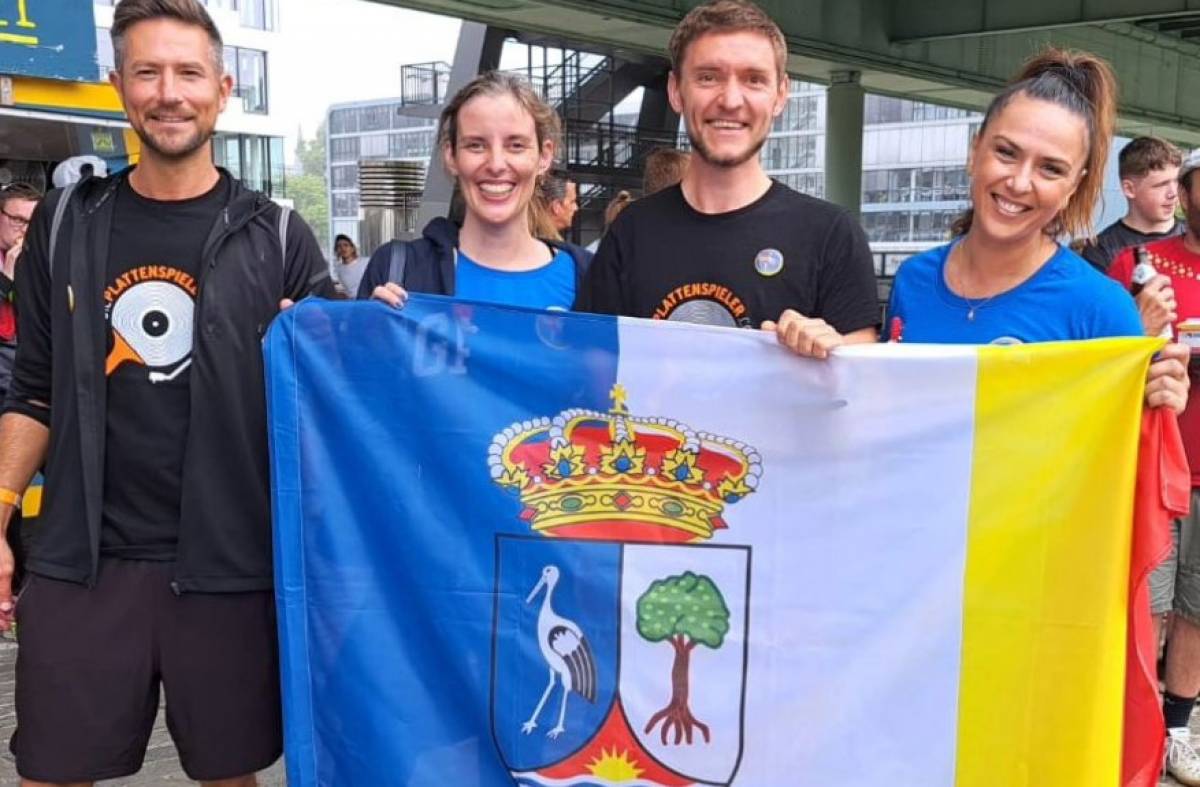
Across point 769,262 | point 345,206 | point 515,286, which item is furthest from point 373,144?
point 769,262

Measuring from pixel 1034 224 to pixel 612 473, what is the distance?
103cm

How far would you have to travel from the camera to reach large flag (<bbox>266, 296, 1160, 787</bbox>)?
2.41m

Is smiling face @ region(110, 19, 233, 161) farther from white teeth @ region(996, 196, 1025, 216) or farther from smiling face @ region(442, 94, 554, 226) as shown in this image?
white teeth @ region(996, 196, 1025, 216)

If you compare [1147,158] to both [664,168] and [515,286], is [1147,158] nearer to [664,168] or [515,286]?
[664,168]

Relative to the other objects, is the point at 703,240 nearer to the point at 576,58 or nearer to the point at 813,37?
the point at 813,37

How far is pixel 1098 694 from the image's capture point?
2344mm

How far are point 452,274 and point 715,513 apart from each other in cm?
85

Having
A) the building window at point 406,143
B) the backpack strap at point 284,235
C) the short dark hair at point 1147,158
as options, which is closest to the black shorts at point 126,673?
the backpack strap at point 284,235

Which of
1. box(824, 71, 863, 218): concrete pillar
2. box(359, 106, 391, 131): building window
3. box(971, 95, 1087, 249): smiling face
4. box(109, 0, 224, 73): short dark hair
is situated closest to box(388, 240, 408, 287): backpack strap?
box(109, 0, 224, 73): short dark hair

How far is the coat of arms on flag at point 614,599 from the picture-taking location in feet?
8.20

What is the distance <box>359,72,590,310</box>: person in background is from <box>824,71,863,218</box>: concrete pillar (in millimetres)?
19358

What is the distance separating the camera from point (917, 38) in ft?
64.1

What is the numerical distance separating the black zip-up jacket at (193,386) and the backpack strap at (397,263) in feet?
0.91

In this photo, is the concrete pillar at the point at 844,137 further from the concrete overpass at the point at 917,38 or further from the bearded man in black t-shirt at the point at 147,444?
the bearded man in black t-shirt at the point at 147,444
